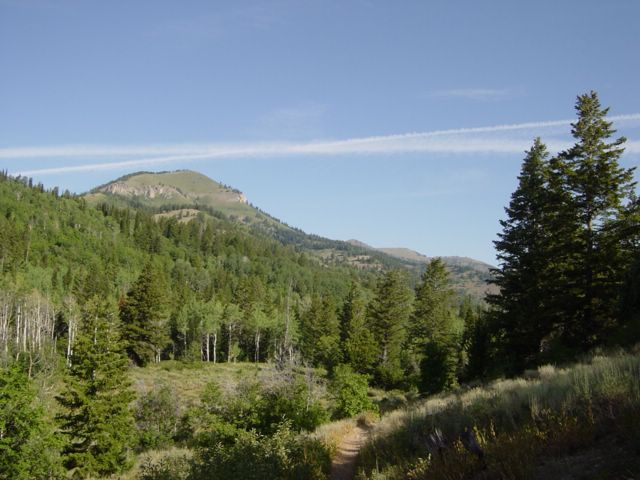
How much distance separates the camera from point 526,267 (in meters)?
25.9

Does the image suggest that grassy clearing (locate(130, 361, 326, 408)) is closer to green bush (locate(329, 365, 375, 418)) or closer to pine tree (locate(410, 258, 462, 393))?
pine tree (locate(410, 258, 462, 393))

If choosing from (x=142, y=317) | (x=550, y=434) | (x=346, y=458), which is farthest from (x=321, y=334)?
(x=550, y=434)

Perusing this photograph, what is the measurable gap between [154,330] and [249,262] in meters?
126

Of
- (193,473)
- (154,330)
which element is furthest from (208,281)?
(193,473)

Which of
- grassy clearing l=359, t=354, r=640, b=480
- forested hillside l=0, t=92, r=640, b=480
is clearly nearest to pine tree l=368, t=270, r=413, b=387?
forested hillside l=0, t=92, r=640, b=480

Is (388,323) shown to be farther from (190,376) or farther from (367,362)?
(190,376)

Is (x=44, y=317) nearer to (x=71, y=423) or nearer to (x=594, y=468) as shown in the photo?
(x=71, y=423)

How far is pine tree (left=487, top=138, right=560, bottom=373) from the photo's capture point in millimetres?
24375

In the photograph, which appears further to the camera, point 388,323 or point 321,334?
point 321,334

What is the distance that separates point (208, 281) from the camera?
479 ft

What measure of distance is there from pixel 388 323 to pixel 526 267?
108 feet

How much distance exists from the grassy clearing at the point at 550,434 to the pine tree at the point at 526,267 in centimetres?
1549

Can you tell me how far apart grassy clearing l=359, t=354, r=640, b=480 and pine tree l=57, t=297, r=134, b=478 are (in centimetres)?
1973

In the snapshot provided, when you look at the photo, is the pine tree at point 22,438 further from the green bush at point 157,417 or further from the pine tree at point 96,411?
the green bush at point 157,417
